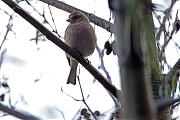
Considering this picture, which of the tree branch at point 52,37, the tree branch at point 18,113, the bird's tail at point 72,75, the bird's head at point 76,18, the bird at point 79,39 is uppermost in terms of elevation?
the bird's head at point 76,18

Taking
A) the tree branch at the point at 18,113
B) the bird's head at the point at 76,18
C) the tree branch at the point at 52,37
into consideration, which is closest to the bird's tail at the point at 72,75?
the bird's head at the point at 76,18

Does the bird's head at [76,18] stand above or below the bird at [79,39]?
above

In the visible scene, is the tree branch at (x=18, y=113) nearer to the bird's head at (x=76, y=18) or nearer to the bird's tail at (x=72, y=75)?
the bird's tail at (x=72, y=75)

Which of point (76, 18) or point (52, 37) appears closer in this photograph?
point (52, 37)

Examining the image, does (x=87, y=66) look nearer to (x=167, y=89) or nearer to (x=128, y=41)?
(x=167, y=89)

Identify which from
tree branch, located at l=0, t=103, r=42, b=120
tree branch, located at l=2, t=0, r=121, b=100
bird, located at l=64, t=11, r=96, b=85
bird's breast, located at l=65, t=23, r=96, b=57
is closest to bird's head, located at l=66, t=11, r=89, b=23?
bird, located at l=64, t=11, r=96, b=85

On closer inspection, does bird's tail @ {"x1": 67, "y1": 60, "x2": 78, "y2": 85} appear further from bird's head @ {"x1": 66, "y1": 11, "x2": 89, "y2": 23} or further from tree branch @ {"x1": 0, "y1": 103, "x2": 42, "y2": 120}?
tree branch @ {"x1": 0, "y1": 103, "x2": 42, "y2": 120}

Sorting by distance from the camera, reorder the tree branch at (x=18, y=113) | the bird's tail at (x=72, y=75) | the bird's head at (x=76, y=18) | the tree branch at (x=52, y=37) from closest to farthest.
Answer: the tree branch at (x=18, y=113), the tree branch at (x=52, y=37), the bird's tail at (x=72, y=75), the bird's head at (x=76, y=18)

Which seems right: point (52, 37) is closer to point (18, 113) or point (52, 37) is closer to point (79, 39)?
point (18, 113)

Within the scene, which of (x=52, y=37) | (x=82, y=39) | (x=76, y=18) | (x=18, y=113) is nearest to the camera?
(x=18, y=113)

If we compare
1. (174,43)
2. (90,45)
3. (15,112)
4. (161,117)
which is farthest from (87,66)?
(90,45)

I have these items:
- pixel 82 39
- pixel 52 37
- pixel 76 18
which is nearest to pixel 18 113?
pixel 52 37

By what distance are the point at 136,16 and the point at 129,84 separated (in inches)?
4.3

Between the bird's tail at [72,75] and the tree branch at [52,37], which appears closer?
the tree branch at [52,37]
